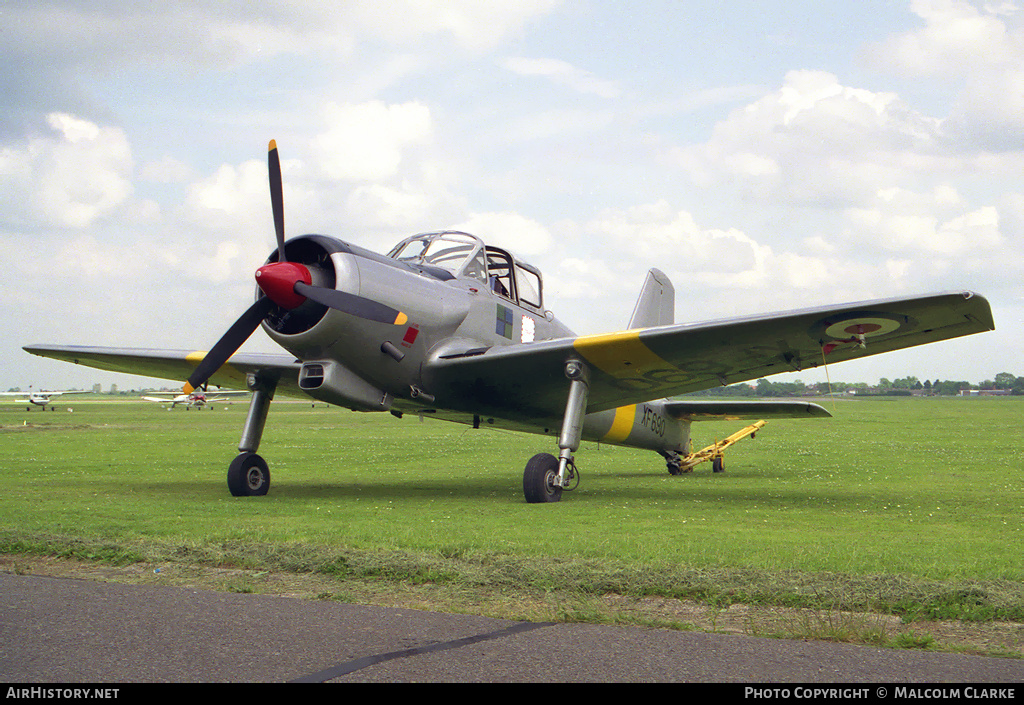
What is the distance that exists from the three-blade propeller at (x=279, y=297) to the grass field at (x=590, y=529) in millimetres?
2152

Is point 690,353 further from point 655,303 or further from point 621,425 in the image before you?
point 655,303

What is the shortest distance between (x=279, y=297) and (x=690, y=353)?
5582 mm

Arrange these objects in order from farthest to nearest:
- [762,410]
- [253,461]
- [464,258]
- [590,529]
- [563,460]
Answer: [762,410] < [464,258] < [253,461] < [563,460] < [590,529]

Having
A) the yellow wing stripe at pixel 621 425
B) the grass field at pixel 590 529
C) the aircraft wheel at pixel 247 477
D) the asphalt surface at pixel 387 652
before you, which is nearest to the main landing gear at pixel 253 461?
the aircraft wheel at pixel 247 477

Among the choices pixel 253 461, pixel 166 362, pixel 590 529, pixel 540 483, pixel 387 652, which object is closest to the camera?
pixel 387 652

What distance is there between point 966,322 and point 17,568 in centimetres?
1012

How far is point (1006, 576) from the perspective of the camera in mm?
5828

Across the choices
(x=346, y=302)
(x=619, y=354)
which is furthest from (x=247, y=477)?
(x=619, y=354)

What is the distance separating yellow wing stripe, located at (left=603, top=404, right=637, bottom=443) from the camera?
16.0 metres

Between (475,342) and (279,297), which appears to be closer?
(279,297)

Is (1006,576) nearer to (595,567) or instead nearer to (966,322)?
(595,567)

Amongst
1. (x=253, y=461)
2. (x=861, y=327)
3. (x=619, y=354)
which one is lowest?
(x=253, y=461)

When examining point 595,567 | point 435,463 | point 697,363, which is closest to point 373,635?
point 595,567

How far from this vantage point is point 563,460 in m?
11.4
